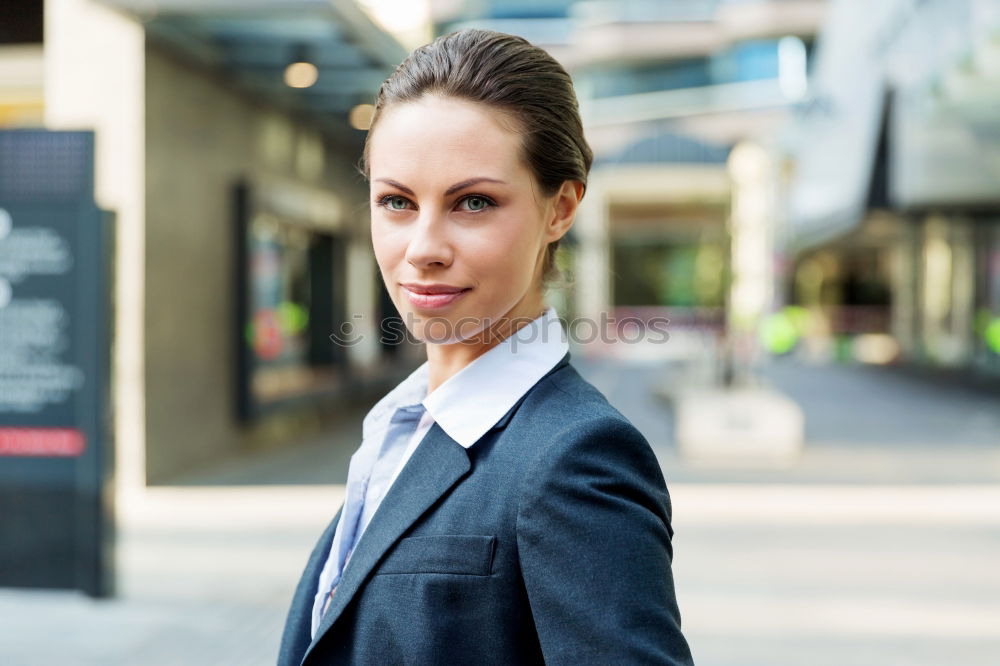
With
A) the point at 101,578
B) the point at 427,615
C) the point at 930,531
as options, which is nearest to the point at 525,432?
the point at 427,615

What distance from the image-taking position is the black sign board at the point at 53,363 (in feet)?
16.7

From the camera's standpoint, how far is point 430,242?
49.0 inches

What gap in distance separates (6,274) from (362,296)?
9812 mm

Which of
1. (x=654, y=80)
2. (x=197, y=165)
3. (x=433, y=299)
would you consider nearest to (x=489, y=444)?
(x=433, y=299)

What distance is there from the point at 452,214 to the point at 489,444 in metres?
0.30

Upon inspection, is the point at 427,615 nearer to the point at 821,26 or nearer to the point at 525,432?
the point at 525,432

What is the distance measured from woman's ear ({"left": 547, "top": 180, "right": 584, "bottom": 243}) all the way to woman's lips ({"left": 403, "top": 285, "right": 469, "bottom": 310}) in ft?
0.60

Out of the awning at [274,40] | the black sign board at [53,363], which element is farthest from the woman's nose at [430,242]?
the awning at [274,40]

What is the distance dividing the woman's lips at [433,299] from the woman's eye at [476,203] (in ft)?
0.35

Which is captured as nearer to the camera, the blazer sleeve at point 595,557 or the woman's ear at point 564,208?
the blazer sleeve at point 595,557

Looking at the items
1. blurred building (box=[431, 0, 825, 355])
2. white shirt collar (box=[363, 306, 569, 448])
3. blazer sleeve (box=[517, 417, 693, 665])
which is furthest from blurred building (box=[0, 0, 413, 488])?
blurred building (box=[431, 0, 825, 355])

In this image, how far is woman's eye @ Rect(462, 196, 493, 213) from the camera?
49.1 inches

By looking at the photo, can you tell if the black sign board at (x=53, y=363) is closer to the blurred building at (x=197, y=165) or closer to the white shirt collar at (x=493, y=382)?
the blurred building at (x=197, y=165)

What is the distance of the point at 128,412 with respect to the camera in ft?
25.6
